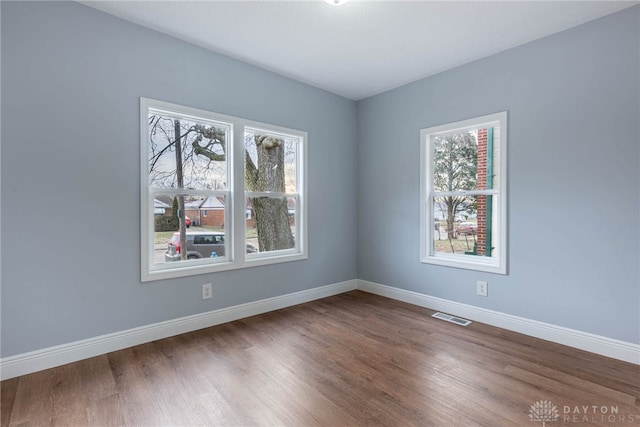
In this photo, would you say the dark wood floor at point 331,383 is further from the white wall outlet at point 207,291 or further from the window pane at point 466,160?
the window pane at point 466,160

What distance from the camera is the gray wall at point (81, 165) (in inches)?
82.2

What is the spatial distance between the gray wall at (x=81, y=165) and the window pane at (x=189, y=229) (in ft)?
0.68

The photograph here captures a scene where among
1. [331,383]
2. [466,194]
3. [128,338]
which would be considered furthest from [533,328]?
[128,338]

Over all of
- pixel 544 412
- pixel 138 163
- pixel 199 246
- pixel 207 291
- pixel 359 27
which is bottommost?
pixel 544 412

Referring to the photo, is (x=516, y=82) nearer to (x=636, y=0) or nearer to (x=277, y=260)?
(x=636, y=0)

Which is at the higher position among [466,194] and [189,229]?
[466,194]

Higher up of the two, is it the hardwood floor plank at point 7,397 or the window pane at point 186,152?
the window pane at point 186,152

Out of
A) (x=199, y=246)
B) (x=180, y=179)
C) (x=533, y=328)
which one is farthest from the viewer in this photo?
(x=199, y=246)

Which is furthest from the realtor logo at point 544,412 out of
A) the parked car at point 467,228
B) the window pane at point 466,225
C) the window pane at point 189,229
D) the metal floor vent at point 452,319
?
the window pane at point 189,229

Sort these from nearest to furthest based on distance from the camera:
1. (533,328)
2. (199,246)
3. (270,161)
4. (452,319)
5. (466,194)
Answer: (533,328)
(199,246)
(452,319)
(466,194)
(270,161)

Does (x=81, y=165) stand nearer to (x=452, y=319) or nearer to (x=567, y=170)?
(x=452, y=319)

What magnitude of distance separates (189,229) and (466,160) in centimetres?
297

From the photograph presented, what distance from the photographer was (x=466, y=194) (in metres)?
3.32

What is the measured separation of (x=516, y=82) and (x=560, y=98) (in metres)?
0.41
